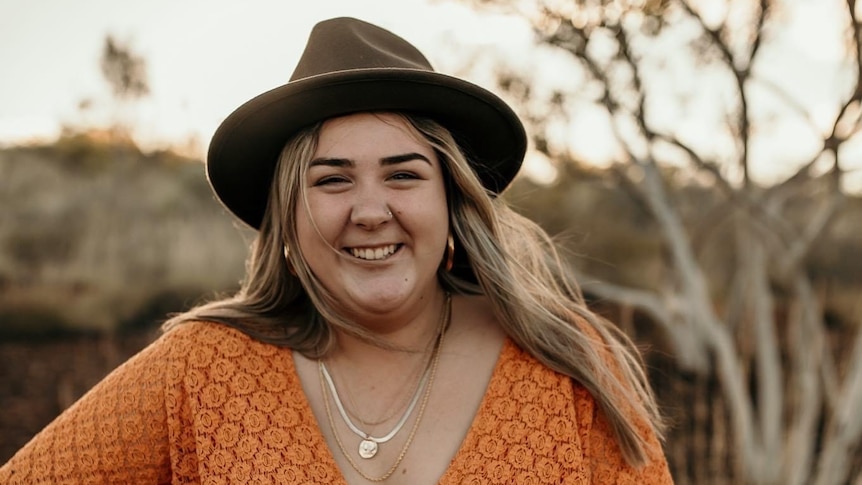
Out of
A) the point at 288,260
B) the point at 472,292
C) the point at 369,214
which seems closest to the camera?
the point at 369,214

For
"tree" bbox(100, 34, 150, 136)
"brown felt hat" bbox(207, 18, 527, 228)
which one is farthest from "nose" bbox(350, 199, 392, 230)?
"tree" bbox(100, 34, 150, 136)

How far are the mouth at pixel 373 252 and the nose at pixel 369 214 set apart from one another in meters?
0.06

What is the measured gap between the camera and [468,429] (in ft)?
6.92

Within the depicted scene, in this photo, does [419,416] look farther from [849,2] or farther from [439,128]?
[849,2]

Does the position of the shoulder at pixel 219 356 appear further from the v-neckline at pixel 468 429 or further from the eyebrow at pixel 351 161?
the eyebrow at pixel 351 161

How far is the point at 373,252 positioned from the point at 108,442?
76 centimetres

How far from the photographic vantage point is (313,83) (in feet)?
6.41

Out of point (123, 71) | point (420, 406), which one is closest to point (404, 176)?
point (420, 406)

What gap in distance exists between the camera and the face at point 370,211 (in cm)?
199

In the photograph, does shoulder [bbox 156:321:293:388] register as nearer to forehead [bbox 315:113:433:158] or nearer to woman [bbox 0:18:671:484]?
woman [bbox 0:18:671:484]

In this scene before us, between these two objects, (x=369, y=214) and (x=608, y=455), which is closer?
(x=369, y=214)

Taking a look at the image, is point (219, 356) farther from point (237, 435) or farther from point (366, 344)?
point (366, 344)

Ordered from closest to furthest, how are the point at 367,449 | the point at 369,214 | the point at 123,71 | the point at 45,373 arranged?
the point at 369,214, the point at 367,449, the point at 45,373, the point at 123,71

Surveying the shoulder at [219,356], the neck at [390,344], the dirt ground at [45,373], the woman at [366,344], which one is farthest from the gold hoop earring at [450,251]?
the dirt ground at [45,373]
